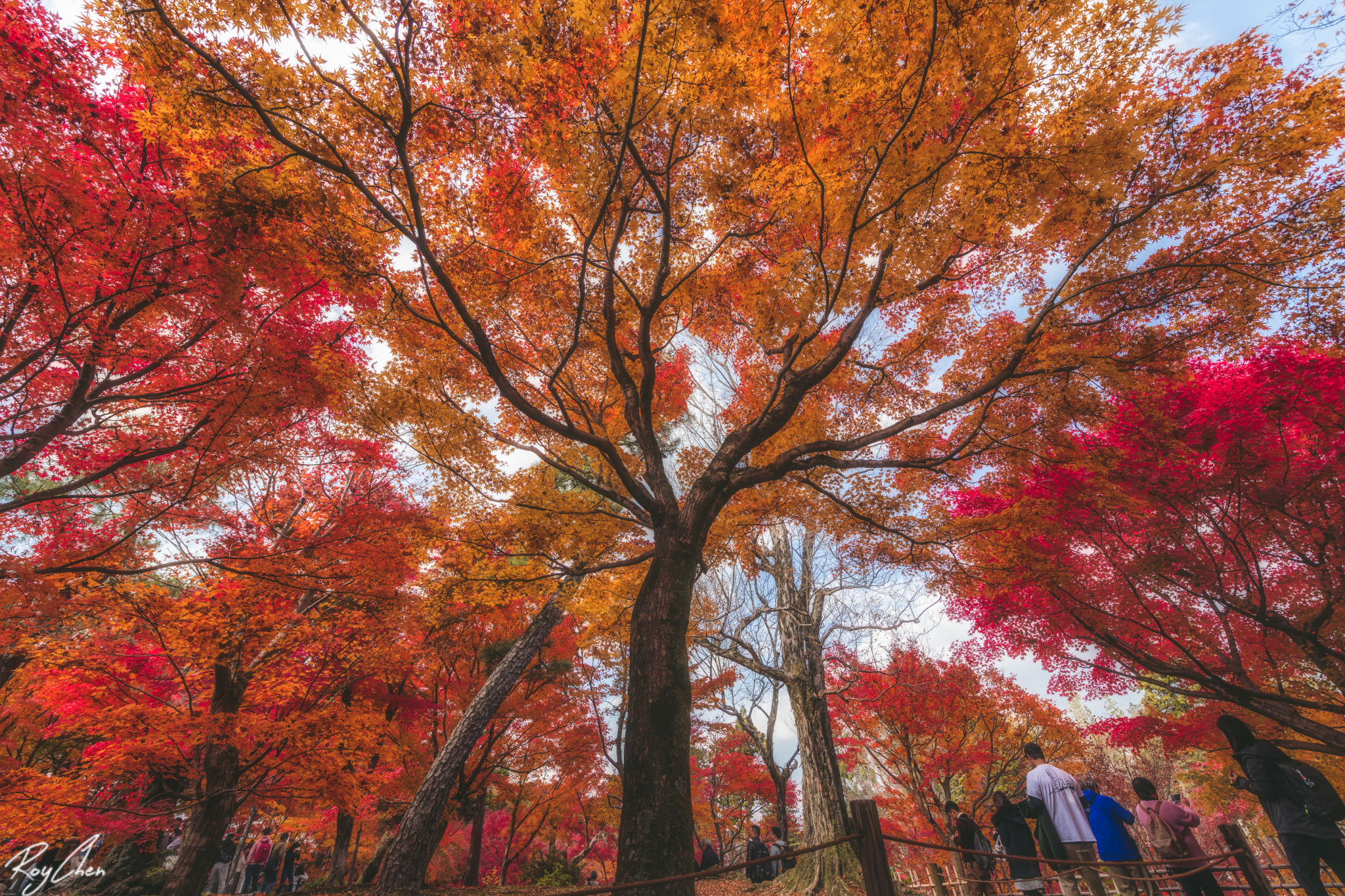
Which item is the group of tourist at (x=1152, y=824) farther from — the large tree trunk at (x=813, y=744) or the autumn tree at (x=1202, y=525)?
the large tree trunk at (x=813, y=744)

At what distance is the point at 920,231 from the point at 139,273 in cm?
824

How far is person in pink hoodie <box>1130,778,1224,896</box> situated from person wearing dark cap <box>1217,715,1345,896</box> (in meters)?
0.52

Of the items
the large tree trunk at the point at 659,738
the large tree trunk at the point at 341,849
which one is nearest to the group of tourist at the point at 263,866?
the large tree trunk at the point at 341,849

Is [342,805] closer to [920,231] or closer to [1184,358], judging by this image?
[920,231]

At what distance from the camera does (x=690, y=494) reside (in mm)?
4535

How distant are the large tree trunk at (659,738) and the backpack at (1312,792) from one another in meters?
4.63

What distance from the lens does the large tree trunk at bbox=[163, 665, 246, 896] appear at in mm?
5355

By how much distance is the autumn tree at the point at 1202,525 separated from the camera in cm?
550

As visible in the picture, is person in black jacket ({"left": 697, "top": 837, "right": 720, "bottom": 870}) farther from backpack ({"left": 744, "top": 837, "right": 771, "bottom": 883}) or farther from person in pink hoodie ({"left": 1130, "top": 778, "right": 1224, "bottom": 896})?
person in pink hoodie ({"left": 1130, "top": 778, "right": 1224, "bottom": 896})

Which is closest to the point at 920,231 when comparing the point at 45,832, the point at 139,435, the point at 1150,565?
the point at 1150,565

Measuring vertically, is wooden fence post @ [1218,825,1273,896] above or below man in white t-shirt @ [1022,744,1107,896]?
below

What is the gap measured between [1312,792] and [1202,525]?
3.53 m

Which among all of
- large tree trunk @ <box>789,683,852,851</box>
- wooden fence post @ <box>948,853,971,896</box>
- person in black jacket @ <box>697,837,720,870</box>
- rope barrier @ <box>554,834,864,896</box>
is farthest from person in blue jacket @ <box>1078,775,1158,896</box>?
person in black jacket @ <box>697,837,720,870</box>

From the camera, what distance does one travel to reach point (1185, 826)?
4.67m
